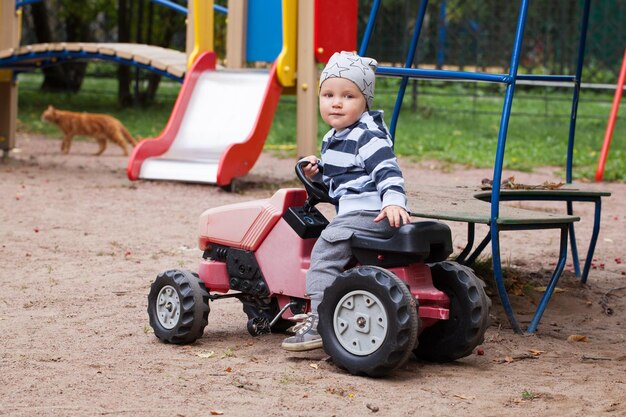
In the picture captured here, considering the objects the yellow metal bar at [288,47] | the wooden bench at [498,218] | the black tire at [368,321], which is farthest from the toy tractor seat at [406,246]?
the yellow metal bar at [288,47]

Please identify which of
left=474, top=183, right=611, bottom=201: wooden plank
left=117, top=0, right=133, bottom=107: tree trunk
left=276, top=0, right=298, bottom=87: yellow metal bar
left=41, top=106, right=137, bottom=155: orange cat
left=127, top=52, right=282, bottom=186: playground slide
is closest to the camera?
left=474, top=183, right=611, bottom=201: wooden plank

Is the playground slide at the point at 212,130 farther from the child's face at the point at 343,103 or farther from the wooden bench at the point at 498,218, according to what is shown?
the child's face at the point at 343,103

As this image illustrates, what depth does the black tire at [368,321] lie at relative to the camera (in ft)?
11.2

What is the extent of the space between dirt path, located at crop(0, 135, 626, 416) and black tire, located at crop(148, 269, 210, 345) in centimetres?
6

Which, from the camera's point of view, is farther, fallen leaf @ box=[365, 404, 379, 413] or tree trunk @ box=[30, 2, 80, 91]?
tree trunk @ box=[30, 2, 80, 91]

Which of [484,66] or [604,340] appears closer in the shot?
[604,340]

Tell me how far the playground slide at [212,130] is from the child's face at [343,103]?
16.0 ft

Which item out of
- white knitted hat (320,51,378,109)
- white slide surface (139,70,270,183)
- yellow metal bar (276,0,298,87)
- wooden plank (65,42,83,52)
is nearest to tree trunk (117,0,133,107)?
wooden plank (65,42,83,52)

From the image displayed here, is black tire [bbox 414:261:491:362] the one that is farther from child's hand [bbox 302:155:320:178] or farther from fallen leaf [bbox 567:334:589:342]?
fallen leaf [bbox 567:334:589:342]

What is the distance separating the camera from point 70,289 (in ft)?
16.5

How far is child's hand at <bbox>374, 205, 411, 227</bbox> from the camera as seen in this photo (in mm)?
3510

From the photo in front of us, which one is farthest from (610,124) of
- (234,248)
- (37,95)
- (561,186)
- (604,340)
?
(37,95)

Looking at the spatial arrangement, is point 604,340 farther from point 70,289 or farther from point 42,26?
point 42,26

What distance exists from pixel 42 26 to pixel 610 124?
11087mm
